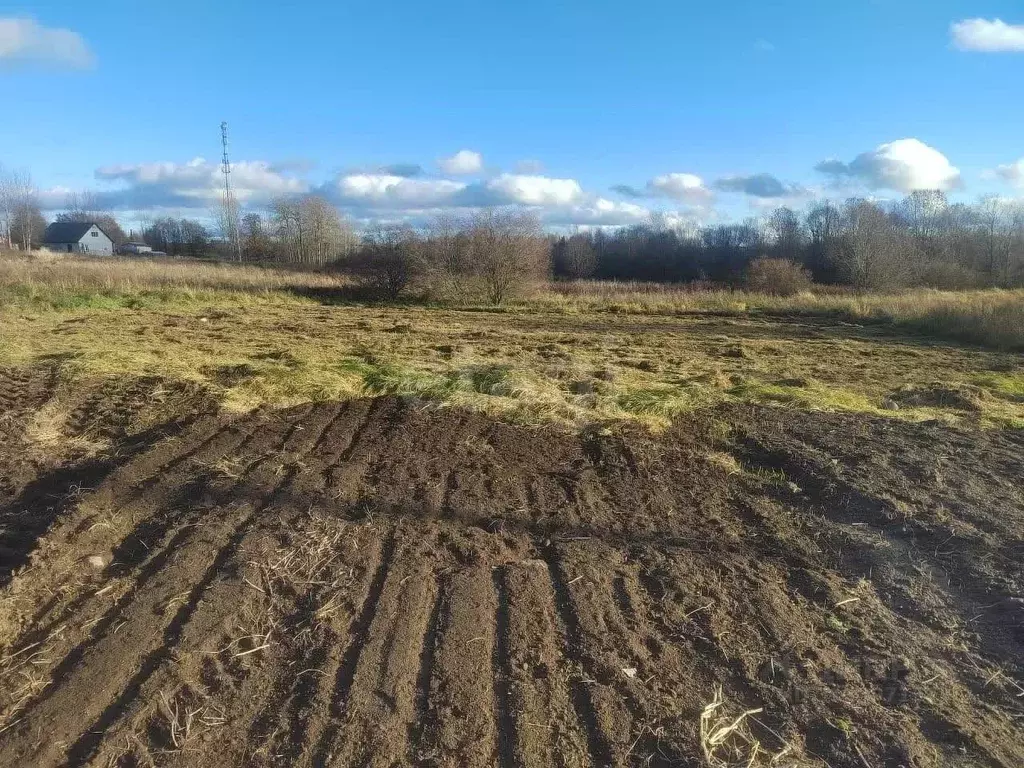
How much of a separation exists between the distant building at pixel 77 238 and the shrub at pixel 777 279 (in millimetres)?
76581

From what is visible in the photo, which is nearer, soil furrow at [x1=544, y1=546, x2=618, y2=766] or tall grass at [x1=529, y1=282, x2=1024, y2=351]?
soil furrow at [x1=544, y1=546, x2=618, y2=766]

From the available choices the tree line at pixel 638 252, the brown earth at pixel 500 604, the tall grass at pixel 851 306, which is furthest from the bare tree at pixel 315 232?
the brown earth at pixel 500 604

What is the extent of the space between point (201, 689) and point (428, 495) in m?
2.55

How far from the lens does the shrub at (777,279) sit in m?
37.8

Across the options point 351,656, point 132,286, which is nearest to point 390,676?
point 351,656

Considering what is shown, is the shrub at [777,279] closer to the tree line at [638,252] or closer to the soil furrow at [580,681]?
the tree line at [638,252]

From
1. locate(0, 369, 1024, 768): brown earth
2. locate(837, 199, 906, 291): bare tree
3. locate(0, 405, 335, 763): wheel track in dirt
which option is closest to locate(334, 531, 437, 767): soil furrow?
locate(0, 369, 1024, 768): brown earth

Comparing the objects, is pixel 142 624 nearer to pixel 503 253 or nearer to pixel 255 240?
pixel 503 253

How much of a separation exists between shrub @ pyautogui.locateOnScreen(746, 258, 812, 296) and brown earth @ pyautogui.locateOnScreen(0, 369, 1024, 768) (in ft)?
109

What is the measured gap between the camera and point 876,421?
8.23 meters

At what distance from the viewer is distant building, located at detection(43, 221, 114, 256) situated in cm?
8162

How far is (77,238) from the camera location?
8200 centimetres

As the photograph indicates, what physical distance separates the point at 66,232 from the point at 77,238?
11.0ft

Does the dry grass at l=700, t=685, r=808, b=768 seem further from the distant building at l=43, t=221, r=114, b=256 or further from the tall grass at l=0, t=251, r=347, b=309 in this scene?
the distant building at l=43, t=221, r=114, b=256
